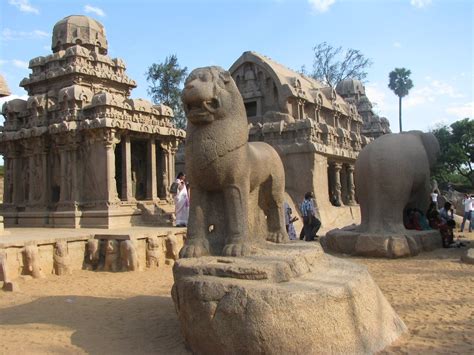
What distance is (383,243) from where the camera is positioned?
27.1ft

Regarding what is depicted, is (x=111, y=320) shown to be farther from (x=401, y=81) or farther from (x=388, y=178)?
(x=401, y=81)

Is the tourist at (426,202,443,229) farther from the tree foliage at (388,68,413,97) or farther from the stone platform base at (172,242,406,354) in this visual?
the tree foliage at (388,68,413,97)

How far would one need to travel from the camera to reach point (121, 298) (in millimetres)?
6309

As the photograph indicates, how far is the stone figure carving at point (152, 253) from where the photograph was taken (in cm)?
910

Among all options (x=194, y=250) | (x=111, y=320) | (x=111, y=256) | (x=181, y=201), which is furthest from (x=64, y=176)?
(x=194, y=250)

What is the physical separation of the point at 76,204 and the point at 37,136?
276cm

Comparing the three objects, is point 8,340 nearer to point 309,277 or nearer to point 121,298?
point 121,298

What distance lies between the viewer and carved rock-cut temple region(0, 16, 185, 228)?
41.5 ft

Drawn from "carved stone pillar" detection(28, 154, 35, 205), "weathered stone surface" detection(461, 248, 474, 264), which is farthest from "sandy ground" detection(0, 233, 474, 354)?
"carved stone pillar" detection(28, 154, 35, 205)

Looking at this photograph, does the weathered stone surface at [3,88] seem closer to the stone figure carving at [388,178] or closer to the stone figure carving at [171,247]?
the stone figure carving at [171,247]

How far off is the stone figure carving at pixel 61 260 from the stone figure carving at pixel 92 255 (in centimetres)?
51

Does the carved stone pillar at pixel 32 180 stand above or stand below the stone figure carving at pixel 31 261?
above

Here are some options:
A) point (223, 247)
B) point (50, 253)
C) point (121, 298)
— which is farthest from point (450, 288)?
point (50, 253)

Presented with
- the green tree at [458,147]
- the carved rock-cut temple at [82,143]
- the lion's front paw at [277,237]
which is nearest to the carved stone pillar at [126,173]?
the carved rock-cut temple at [82,143]
